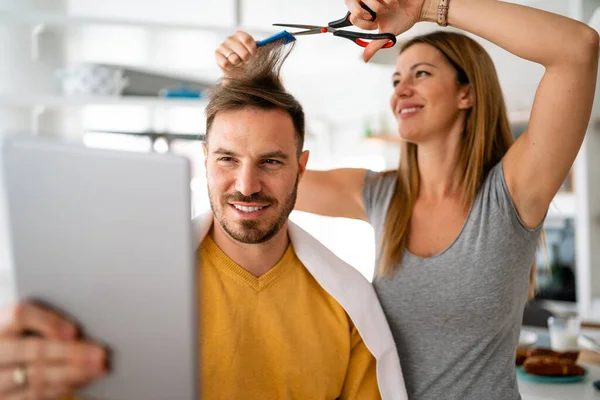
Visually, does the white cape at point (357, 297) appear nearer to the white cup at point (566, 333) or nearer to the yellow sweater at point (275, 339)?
the yellow sweater at point (275, 339)

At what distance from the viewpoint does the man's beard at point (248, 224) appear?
134 centimetres

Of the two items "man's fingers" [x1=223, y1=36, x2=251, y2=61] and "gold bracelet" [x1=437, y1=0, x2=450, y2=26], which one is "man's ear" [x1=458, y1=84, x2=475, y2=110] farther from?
"man's fingers" [x1=223, y1=36, x2=251, y2=61]

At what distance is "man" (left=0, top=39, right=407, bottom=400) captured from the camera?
1.34 m

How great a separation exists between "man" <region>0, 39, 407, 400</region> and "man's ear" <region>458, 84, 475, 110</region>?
1.60 feet

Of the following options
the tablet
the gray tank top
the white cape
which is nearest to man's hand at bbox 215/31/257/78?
the white cape

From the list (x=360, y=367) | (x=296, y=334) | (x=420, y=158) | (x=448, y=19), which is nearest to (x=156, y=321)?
(x=296, y=334)

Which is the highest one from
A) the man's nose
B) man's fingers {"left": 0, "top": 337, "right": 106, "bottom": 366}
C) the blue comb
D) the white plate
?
the blue comb

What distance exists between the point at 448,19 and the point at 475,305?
2.24ft

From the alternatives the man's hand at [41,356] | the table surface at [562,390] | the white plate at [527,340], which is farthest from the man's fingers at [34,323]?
the white plate at [527,340]

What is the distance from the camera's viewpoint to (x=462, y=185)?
1631mm

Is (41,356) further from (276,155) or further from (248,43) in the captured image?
(248,43)

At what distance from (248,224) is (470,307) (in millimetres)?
586

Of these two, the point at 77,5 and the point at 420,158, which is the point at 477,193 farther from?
the point at 77,5

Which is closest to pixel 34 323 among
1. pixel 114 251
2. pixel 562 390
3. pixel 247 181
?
pixel 114 251
